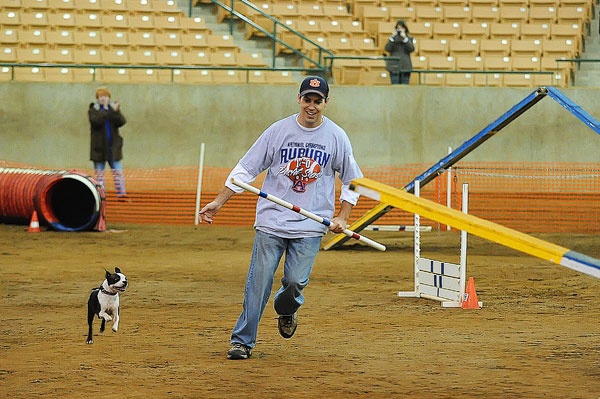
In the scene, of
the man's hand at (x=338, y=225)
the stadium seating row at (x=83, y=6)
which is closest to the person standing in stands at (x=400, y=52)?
the stadium seating row at (x=83, y=6)

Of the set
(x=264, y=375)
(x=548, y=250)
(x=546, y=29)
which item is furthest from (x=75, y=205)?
(x=548, y=250)

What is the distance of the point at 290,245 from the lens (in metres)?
6.96

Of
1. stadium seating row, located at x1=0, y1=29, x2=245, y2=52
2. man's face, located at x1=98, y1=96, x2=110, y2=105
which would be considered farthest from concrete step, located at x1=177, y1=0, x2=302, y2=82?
man's face, located at x1=98, y1=96, x2=110, y2=105

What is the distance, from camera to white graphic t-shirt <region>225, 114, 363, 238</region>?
6852 millimetres

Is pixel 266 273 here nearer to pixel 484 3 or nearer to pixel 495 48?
pixel 495 48

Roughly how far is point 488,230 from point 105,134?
1479 centimetres

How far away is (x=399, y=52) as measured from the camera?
70.0ft

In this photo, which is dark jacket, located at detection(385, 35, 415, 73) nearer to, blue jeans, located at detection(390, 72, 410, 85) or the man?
blue jeans, located at detection(390, 72, 410, 85)

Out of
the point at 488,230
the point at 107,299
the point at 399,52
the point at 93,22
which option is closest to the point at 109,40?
the point at 93,22

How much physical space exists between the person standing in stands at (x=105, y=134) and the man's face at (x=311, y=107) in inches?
489

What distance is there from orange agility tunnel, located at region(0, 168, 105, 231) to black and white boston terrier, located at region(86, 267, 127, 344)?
9.31m

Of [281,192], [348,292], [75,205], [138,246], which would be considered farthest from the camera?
[75,205]

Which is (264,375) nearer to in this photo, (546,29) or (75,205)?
(75,205)

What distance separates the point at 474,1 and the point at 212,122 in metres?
7.36
